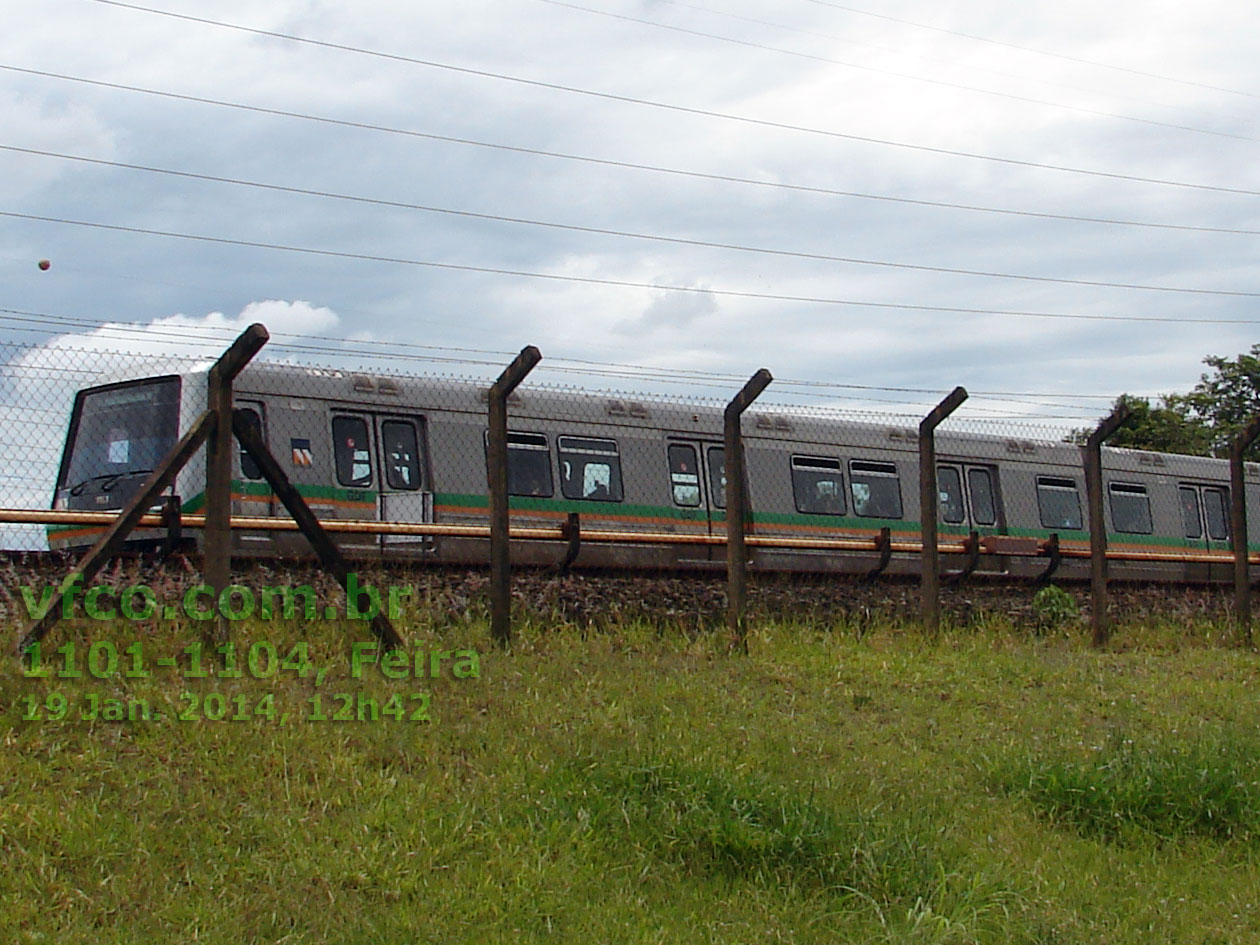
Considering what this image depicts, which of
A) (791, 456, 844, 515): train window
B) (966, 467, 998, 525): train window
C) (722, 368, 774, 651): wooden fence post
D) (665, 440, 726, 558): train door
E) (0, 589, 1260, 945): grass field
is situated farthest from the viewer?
(966, 467, 998, 525): train window

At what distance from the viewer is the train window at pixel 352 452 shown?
15055 mm

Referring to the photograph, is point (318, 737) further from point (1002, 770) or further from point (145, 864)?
point (1002, 770)

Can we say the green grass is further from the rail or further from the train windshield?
the train windshield

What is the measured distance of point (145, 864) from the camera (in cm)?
507

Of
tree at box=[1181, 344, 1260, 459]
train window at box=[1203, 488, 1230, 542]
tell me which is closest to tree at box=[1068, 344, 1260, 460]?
tree at box=[1181, 344, 1260, 459]

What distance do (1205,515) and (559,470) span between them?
1433 centimetres

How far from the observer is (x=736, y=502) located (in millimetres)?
10172

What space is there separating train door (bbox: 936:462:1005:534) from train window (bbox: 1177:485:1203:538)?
526cm

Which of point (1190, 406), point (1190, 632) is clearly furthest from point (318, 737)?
point (1190, 406)

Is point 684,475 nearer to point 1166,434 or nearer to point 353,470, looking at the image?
point 353,470

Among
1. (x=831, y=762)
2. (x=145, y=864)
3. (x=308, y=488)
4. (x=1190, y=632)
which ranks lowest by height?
(x=1190, y=632)

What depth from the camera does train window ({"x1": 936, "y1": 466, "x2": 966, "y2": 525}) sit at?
20.8m

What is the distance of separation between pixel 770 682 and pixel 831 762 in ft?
5.63

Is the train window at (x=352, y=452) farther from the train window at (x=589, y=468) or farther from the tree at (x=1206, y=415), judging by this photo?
the tree at (x=1206, y=415)
